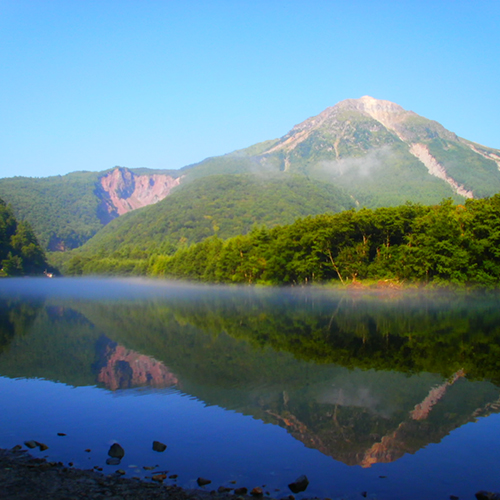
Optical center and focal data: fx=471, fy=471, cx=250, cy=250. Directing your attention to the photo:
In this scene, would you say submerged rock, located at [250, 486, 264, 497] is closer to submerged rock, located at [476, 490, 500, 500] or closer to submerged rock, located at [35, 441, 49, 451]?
submerged rock, located at [476, 490, 500, 500]

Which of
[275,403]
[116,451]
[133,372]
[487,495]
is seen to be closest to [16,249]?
[133,372]

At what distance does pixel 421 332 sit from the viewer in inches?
1291

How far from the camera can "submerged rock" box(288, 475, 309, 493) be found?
10.4 metres

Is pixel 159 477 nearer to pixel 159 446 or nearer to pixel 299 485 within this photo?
pixel 159 446

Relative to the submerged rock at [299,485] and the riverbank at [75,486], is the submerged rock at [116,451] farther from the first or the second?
the submerged rock at [299,485]

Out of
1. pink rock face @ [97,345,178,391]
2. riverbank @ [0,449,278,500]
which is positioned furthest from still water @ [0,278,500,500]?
riverbank @ [0,449,278,500]

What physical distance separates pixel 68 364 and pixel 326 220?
5856 centimetres

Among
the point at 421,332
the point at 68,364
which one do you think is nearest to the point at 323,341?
the point at 421,332

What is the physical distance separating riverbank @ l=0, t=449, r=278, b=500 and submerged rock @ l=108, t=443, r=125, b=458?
3.83ft

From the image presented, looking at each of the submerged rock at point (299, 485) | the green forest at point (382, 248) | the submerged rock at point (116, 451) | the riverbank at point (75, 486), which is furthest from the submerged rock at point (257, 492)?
the green forest at point (382, 248)

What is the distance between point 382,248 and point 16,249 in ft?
448

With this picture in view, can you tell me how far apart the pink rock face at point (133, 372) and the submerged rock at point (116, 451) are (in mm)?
7427

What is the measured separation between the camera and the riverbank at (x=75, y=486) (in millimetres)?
9836

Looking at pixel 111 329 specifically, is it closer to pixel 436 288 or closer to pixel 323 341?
pixel 323 341
